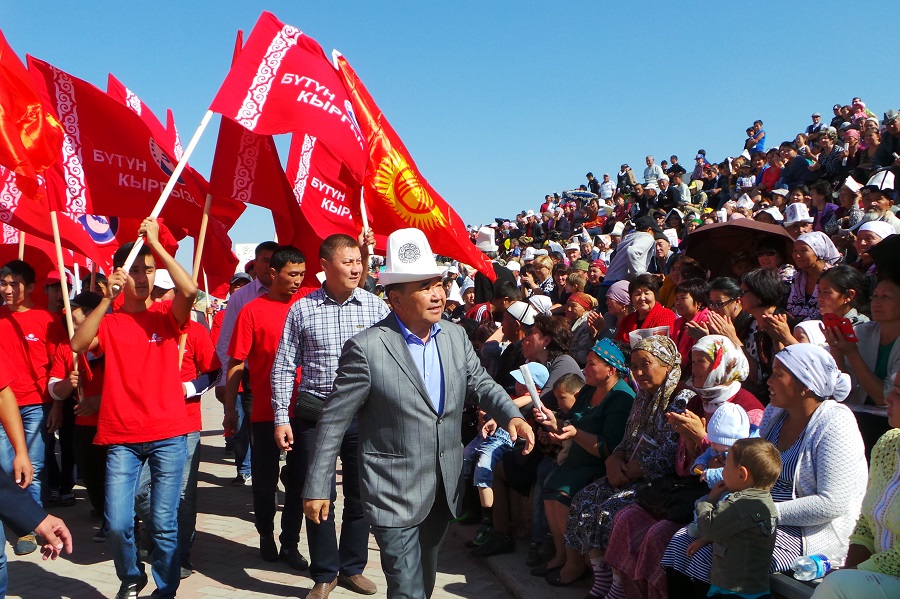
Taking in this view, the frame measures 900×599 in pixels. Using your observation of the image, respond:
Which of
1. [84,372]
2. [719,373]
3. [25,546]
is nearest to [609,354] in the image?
[719,373]

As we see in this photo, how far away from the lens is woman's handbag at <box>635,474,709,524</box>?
4.80 m

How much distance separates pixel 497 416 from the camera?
445 centimetres

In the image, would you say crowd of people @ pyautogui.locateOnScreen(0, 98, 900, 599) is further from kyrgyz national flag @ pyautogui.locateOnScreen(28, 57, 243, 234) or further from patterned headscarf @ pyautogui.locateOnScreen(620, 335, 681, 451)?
kyrgyz national flag @ pyautogui.locateOnScreen(28, 57, 243, 234)

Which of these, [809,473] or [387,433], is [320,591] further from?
[809,473]

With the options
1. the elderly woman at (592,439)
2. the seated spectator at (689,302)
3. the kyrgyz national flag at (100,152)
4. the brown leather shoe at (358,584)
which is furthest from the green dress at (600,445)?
the kyrgyz national flag at (100,152)

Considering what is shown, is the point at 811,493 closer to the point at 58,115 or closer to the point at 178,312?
the point at 178,312

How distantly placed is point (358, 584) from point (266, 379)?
63.1 inches

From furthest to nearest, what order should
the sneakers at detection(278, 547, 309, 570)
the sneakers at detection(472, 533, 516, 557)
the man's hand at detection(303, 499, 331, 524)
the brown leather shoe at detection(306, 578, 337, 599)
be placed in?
the sneakers at detection(472, 533, 516, 557)
the sneakers at detection(278, 547, 309, 570)
the brown leather shoe at detection(306, 578, 337, 599)
the man's hand at detection(303, 499, 331, 524)

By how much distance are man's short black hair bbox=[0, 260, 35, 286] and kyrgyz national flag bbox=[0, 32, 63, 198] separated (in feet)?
2.57

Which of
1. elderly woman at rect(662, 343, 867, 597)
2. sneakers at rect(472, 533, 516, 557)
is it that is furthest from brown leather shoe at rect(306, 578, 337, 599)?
elderly woman at rect(662, 343, 867, 597)

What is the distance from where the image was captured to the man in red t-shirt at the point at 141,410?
5273mm

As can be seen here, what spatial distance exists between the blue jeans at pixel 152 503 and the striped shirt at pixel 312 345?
719mm

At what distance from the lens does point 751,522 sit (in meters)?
4.08

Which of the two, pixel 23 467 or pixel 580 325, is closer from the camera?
pixel 23 467
